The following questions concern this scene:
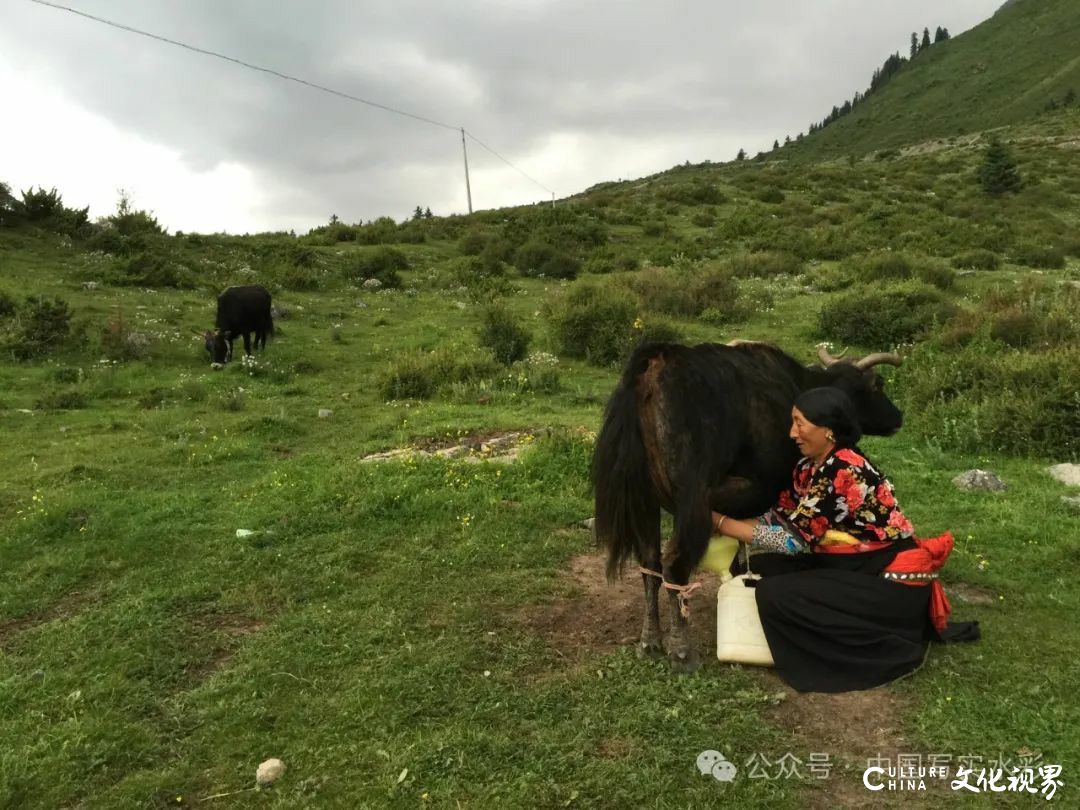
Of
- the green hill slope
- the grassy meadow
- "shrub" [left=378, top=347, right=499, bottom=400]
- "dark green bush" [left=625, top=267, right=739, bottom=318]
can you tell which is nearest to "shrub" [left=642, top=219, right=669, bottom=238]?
"dark green bush" [left=625, top=267, right=739, bottom=318]

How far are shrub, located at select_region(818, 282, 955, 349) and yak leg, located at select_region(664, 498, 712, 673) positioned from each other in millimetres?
8778

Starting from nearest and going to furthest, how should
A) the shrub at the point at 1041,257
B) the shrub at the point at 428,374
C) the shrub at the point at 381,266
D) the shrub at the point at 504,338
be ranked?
the shrub at the point at 428,374
the shrub at the point at 504,338
the shrub at the point at 1041,257
the shrub at the point at 381,266

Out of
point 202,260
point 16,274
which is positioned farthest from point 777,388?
point 202,260

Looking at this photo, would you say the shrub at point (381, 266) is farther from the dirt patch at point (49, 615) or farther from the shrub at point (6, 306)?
the dirt patch at point (49, 615)

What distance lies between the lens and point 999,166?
27.5 m

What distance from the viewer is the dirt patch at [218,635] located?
3.94 metres

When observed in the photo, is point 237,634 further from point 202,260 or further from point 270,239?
point 270,239

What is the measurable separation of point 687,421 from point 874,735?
1599 millimetres

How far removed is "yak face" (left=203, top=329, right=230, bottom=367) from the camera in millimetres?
11859

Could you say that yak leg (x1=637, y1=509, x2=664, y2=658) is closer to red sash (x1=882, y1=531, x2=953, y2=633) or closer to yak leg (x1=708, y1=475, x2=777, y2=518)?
yak leg (x1=708, y1=475, x2=777, y2=518)

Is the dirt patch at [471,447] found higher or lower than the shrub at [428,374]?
lower

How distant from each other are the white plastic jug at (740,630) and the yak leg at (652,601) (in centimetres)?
33

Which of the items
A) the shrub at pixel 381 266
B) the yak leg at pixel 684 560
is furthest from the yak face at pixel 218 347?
the yak leg at pixel 684 560

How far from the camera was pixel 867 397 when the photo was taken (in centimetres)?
436
